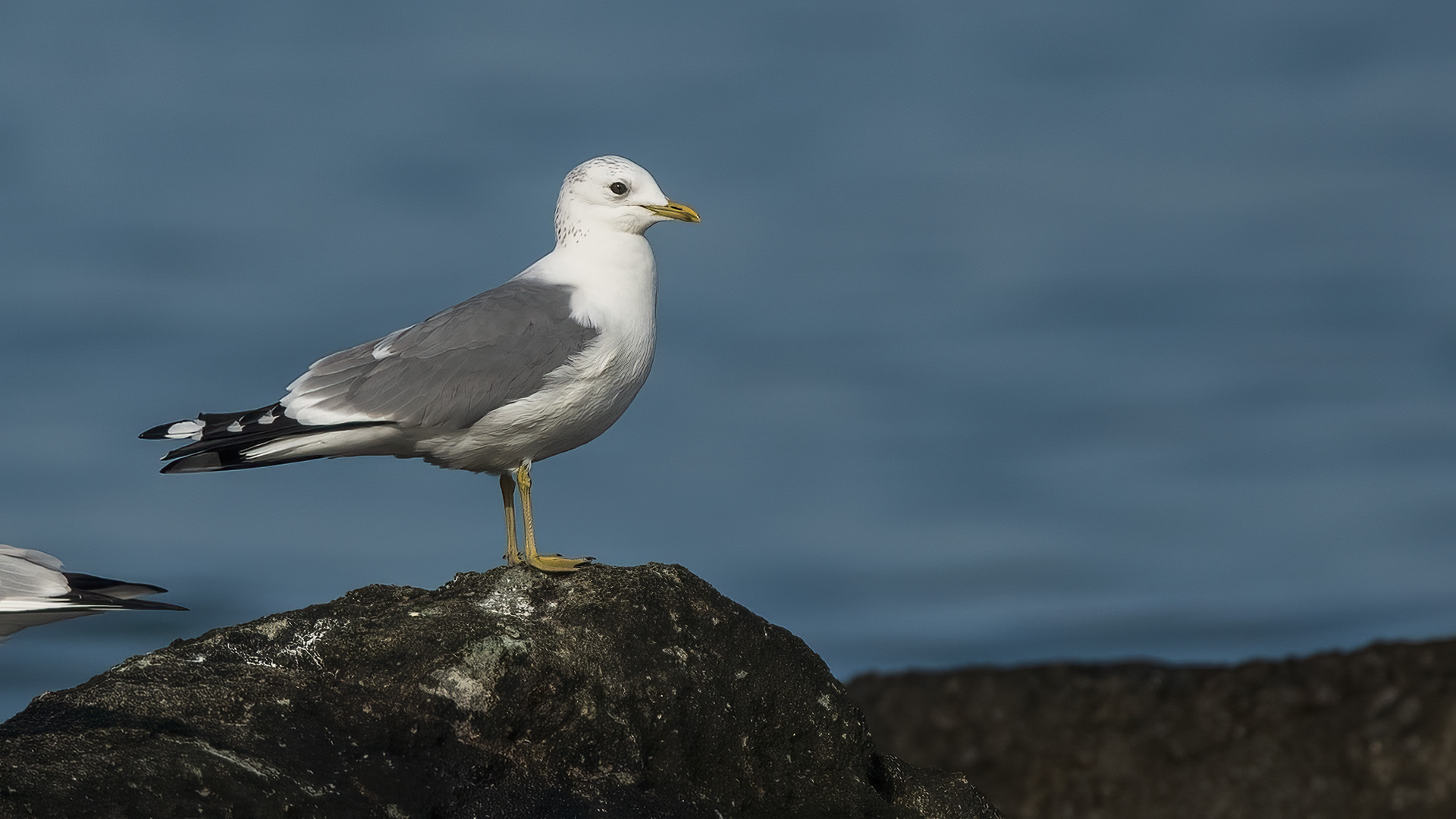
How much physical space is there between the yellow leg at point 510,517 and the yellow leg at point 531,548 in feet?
0.79

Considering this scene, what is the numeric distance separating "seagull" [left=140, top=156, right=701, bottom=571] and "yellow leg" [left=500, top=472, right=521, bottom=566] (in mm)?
12

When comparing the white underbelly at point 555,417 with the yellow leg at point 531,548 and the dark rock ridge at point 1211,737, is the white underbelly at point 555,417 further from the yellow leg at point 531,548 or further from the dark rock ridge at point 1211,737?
the dark rock ridge at point 1211,737

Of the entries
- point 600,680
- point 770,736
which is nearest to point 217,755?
point 600,680

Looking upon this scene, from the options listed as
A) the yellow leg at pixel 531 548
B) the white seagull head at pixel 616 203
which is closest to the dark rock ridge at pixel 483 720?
the yellow leg at pixel 531 548

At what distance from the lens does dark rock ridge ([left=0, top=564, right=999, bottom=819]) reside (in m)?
5.58

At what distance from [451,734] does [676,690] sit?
1.02 meters

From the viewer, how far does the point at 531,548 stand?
7918 mm

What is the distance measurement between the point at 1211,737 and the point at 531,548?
7.11 meters

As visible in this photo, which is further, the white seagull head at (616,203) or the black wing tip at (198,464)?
the white seagull head at (616,203)

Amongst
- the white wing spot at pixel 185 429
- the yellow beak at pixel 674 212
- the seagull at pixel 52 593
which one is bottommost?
the seagull at pixel 52 593

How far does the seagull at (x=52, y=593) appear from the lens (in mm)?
5996

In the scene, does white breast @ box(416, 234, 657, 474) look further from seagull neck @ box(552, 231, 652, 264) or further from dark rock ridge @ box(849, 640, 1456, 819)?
dark rock ridge @ box(849, 640, 1456, 819)

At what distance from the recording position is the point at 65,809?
5.19 metres

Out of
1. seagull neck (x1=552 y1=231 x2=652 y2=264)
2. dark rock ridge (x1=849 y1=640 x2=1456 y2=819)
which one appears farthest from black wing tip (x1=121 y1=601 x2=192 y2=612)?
dark rock ridge (x1=849 y1=640 x2=1456 y2=819)
